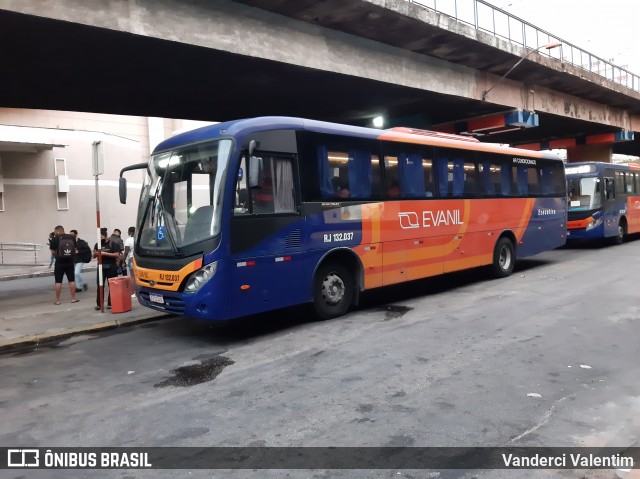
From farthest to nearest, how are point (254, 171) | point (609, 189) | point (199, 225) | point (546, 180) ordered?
1. point (609, 189)
2. point (546, 180)
3. point (199, 225)
4. point (254, 171)

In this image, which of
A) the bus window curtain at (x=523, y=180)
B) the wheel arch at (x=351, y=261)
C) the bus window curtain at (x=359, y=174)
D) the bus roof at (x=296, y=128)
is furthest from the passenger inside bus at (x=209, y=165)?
the bus window curtain at (x=523, y=180)

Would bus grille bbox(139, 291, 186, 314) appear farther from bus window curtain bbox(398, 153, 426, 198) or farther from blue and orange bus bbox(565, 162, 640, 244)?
blue and orange bus bbox(565, 162, 640, 244)

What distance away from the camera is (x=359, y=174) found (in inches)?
357

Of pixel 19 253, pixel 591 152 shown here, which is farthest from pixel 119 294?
pixel 591 152

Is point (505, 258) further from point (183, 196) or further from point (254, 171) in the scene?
point (183, 196)

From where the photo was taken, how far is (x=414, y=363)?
20.1 feet

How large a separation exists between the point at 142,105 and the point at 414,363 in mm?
13278

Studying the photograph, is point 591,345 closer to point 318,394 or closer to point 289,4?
point 318,394

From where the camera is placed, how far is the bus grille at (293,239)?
789 cm

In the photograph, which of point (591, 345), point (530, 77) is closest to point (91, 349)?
point (591, 345)

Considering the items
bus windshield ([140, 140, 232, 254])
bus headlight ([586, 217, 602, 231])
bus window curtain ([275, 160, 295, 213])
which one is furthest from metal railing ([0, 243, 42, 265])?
bus headlight ([586, 217, 602, 231])

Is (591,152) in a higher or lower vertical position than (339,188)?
higher

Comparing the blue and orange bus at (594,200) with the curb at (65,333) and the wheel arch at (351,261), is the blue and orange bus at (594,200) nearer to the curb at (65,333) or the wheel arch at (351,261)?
the wheel arch at (351,261)

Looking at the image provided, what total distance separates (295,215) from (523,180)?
8.01 m
